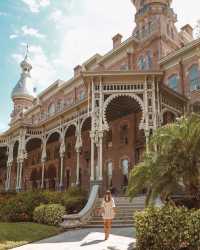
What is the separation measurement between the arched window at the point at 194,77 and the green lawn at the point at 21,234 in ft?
53.9

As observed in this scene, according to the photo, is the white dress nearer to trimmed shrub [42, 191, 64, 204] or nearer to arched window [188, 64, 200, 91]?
trimmed shrub [42, 191, 64, 204]

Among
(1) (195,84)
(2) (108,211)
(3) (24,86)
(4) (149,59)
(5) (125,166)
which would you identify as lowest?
(2) (108,211)

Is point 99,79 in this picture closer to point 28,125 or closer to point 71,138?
point 28,125

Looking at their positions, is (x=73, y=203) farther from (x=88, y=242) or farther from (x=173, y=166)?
(x=173, y=166)

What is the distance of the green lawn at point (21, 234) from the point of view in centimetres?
1061

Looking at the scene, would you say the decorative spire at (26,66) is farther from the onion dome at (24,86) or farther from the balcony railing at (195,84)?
the balcony railing at (195,84)

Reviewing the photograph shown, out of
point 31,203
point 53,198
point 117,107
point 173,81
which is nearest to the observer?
point 31,203

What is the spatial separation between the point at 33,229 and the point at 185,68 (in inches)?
736

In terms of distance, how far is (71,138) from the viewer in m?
33.0

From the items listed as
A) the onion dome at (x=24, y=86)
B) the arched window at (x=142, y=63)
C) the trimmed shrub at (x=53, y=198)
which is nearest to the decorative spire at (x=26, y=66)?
the onion dome at (x=24, y=86)

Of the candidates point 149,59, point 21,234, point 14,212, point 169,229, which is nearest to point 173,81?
point 149,59

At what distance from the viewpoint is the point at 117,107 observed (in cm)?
2312

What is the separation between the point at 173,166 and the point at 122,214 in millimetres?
5736

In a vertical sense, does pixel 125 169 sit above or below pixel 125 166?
below
